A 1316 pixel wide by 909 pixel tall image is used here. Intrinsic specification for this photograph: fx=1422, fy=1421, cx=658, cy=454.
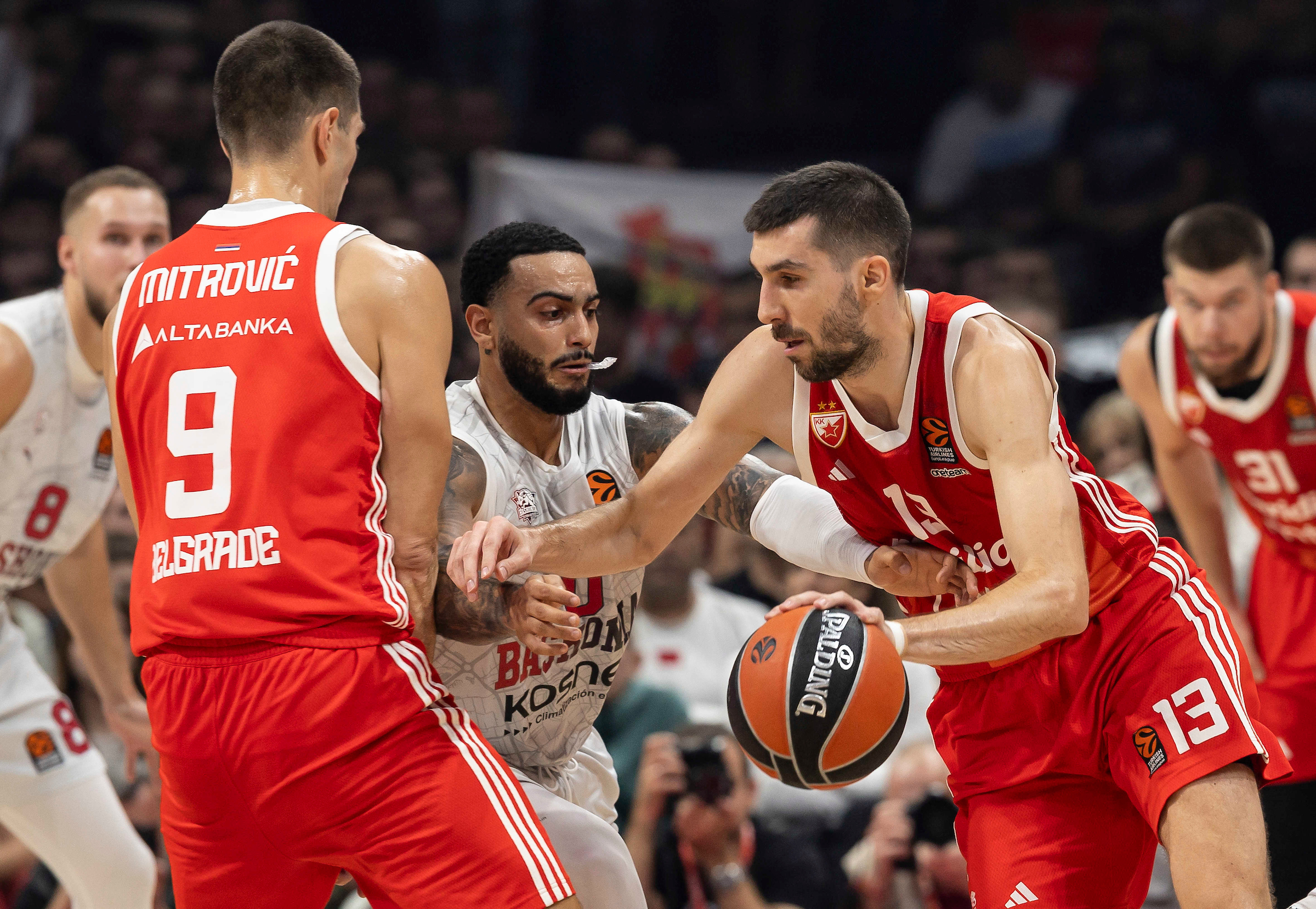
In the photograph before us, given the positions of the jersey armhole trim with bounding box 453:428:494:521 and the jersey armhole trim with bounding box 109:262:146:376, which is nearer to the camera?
the jersey armhole trim with bounding box 109:262:146:376

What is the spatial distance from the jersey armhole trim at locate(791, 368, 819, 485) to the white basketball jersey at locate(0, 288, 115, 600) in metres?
2.33

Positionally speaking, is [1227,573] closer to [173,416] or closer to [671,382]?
[173,416]

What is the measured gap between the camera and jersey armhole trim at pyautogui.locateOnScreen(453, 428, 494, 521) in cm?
362

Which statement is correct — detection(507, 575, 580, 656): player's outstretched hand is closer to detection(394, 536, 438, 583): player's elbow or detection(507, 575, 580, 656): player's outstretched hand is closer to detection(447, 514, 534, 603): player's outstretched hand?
detection(447, 514, 534, 603): player's outstretched hand

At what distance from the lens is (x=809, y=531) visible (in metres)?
3.77

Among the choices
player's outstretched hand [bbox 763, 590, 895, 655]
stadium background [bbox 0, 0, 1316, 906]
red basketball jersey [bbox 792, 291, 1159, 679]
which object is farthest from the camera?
stadium background [bbox 0, 0, 1316, 906]

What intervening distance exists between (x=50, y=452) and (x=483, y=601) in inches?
85.8

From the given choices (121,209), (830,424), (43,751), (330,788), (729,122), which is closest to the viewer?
(330,788)

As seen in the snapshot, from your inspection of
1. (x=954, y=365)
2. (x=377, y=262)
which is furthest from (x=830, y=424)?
(x=377, y=262)

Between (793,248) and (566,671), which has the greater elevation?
(793,248)

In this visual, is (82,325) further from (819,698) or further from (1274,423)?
(1274,423)

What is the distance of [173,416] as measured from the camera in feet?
9.46

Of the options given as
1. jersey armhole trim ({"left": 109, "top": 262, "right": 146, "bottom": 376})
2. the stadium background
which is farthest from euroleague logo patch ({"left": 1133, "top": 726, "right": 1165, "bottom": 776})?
the stadium background

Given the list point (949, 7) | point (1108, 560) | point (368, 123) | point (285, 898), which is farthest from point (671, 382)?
point (285, 898)
